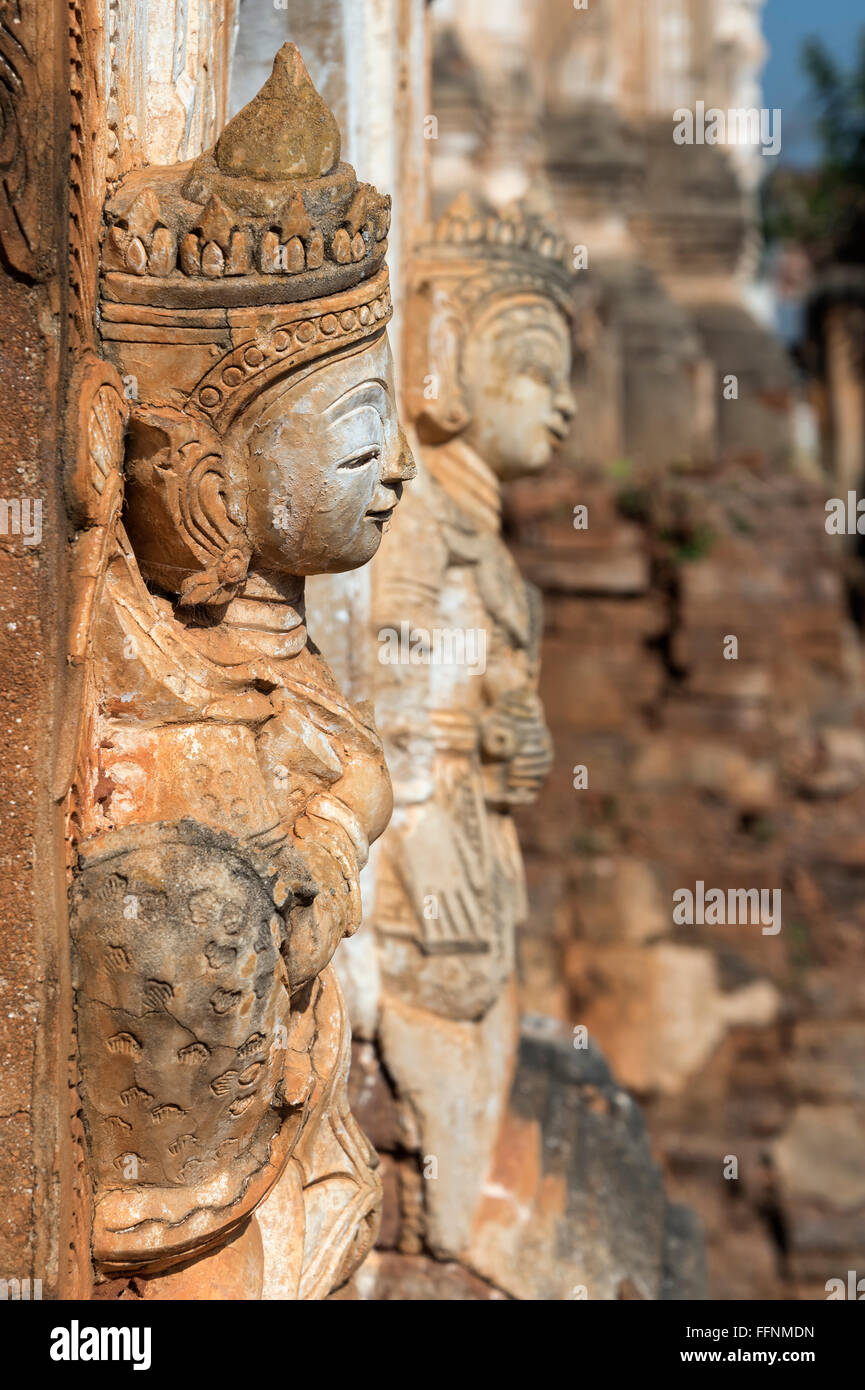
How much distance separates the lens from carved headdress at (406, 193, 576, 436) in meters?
3.98

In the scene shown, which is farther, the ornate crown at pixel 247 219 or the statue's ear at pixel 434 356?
the statue's ear at pixel 434 356

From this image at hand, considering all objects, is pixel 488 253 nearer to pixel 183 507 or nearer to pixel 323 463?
pixel 323 463

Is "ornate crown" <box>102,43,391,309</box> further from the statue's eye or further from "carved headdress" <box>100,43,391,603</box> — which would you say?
the statue's eye

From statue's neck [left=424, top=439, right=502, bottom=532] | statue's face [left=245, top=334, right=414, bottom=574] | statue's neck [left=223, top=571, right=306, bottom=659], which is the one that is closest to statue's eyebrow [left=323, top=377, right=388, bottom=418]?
statue's face [left=245, top=334, right=414, bottom=574]

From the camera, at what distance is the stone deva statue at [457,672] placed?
3.89m

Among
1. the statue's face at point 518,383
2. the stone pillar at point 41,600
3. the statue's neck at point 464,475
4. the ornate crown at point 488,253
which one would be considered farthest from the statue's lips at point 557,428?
the stone pillar at point 41,600

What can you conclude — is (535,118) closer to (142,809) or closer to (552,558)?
(552,558)

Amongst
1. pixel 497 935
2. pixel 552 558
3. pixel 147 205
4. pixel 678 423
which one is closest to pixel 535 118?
pixel 678 423

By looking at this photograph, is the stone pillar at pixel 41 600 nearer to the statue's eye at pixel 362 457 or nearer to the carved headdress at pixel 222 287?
the carved headdress at pixel 222 287

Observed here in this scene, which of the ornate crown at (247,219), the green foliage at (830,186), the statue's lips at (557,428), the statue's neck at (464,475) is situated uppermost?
the green foliage at (830,186)

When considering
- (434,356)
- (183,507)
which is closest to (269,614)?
(183,507)

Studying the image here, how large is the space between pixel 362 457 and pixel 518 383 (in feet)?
5.76

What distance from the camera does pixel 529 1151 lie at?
426 cm

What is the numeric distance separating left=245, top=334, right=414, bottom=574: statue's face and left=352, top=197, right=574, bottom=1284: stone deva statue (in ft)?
4.45
